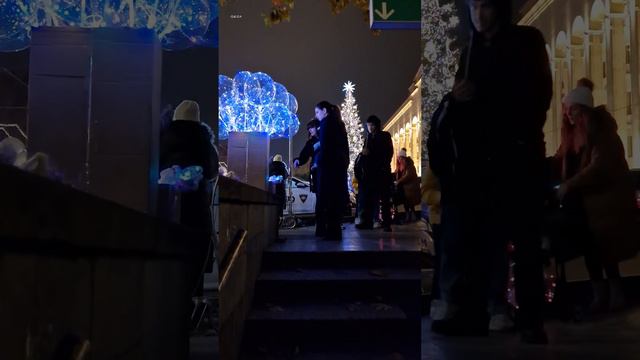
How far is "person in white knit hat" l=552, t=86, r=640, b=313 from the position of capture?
4.37ft

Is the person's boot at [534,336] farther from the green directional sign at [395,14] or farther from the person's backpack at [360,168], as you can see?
the green directional sign at [395,14]

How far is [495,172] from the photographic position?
1370 millimetres

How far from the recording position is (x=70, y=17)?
5.34ft

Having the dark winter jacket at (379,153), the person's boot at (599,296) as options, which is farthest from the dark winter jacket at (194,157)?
the person's boot at (599,296)

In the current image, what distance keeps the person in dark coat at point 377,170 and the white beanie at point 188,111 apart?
1.43 feet

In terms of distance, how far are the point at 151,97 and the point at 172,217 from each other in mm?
336

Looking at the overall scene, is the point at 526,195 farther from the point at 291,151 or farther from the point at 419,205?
the point at 291,151

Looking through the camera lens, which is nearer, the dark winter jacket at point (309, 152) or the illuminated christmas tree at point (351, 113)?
the illuminated christmas tree at point (351, 113)

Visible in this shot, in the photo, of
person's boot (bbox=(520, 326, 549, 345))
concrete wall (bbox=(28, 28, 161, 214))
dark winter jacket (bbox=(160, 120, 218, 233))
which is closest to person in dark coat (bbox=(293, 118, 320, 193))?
dark winter jacket (bbox=(160, 120, 218, 233))

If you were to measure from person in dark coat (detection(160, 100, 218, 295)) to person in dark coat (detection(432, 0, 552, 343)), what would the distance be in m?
0.57

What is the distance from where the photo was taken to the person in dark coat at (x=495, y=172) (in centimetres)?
135

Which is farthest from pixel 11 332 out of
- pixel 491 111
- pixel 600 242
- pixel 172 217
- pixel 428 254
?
pixel 600 242

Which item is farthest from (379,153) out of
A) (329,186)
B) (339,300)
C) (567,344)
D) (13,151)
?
(13,151)

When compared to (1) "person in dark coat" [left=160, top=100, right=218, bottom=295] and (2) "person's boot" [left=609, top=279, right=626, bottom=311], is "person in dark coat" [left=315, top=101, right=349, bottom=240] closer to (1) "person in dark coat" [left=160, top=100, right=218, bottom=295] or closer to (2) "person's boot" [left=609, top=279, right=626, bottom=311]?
(1) "person in dark coat" [left=160, top=100, right=218, bottom=295]
